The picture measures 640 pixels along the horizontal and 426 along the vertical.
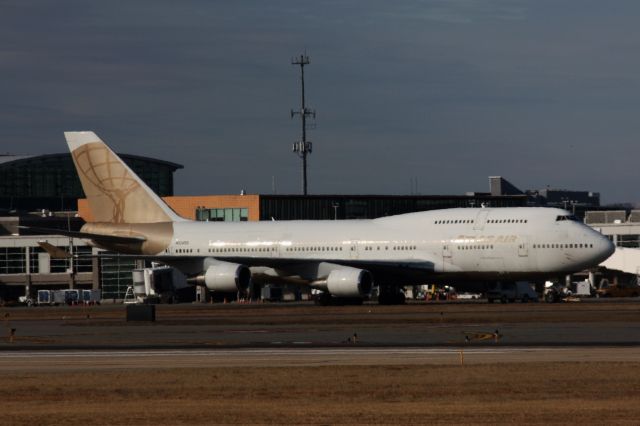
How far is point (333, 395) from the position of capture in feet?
91.5

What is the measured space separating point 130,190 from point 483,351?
57258mm

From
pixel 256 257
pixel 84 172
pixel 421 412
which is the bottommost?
pixel 421 412

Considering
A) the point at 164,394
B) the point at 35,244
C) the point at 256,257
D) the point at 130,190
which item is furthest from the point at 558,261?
the point at 35,244

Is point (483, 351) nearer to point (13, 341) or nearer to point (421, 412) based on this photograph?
point (421, 412)

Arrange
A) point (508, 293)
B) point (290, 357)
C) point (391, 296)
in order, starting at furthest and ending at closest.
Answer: point (508, 293), point (391, 296), point (290, 357)

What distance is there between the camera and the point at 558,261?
253 feet

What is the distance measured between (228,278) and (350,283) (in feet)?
26.1

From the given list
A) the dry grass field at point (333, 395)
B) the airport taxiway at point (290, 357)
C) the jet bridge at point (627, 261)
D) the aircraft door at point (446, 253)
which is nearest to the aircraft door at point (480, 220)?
the aircraft door at point (446, 253)

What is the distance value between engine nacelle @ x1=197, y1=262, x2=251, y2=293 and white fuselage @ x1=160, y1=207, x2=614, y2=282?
1290mm

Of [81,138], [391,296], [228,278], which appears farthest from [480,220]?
[81,138]

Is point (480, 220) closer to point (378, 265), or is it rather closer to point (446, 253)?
point (446, 253)

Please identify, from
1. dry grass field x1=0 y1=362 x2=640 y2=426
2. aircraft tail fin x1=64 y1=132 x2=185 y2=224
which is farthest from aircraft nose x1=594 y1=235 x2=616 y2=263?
dry grass field x1=0 y1=362 x2=640 y2=426

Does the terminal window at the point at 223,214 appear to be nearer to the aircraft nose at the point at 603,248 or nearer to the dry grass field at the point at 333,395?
the aircraft nose at the point at 603,248

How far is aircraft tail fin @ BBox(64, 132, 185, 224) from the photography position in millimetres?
91250
